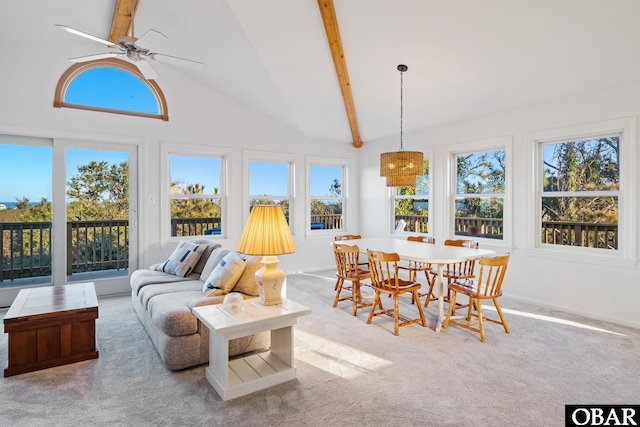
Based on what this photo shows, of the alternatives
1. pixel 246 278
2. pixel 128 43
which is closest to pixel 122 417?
pixel 246 278

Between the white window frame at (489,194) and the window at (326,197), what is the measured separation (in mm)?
2188

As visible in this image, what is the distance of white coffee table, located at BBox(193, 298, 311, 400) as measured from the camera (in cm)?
222

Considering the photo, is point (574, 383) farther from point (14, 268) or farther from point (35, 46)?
point (35, 46)

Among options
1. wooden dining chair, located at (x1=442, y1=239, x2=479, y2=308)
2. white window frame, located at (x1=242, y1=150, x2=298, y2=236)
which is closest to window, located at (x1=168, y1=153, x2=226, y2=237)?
white window frame, located at (x1=242, y1=150, x2=298, y2=236)

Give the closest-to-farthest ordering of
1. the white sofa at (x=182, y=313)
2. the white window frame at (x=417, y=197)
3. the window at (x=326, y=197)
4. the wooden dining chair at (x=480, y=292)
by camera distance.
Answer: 1. the white sofa at (x=182, y=313)
2. the wooden dining chair at (x=480, y=292)
3. the white window frame at (x=417, y=197)
4. the window at (x=326, y=197)

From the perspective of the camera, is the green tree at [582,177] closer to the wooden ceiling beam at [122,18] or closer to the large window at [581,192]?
the large window at [581,192]

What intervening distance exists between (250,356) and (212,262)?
1.20 meters

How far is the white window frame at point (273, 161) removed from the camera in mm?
5723

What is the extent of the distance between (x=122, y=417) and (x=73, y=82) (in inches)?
170

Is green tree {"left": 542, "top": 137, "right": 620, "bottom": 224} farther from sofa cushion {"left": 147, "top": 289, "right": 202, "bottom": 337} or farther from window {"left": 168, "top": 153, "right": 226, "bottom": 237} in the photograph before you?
window {"left": 168, "top": 153, "right": 226, "bottom": 237}

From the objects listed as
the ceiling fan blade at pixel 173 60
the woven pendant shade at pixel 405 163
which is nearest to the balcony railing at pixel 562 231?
the woven pendant shade at pixel 405 163

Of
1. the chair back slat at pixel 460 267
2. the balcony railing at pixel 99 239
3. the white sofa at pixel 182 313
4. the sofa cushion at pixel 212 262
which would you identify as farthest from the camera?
the balcony railing at pixel 99 239

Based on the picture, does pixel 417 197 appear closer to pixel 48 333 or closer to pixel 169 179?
pixel 169 179

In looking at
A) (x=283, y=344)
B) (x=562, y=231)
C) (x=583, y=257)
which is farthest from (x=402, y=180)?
(x=283, y=344)
